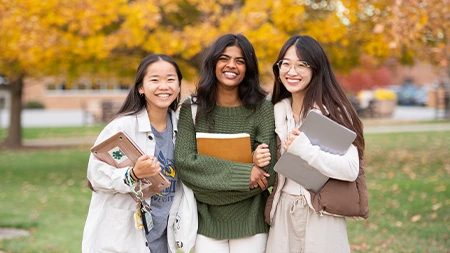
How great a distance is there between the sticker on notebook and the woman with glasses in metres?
0.86

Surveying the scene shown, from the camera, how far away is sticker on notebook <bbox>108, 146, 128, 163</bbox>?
3.09 m

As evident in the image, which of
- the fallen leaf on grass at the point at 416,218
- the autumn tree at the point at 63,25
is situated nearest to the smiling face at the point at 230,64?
the fallen leaf on grass at the point at 416,218

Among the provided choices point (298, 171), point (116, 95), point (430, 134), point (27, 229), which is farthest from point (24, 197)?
point (116, 95)

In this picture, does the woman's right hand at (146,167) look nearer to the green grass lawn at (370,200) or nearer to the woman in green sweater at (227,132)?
the woman in green sweater at (227,132)

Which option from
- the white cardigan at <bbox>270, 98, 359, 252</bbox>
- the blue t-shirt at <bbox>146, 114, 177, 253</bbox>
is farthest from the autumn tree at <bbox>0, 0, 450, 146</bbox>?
the blue t-shirt at <bbox>146, 114, 177, 253</bbox>

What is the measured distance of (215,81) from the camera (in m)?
3.42

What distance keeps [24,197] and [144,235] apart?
6.69 meters

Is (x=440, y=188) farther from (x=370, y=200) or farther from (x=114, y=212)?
(x=114, y=212)

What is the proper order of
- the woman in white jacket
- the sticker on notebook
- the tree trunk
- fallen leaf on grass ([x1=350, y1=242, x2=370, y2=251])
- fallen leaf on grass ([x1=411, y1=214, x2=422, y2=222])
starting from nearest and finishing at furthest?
1. the sticker on notebook
2. the woman in white jacket
3. fallen leaf on grass ([x1=350, y1=242, x2=370, y2=251])
4. fallen leaf on grass ([x1=411, y1=214, x2=422, y2=222])
5. the tree trunk

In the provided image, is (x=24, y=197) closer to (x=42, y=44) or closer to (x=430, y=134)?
(x=42, y=44)

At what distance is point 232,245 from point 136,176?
71cm

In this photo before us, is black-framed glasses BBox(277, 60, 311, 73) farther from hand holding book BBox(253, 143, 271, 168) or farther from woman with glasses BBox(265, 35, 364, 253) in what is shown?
hand holding book BBox(253, 143, 271, 168)

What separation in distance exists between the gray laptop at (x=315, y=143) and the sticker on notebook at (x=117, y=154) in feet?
2.68

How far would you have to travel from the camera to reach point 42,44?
972 centimetres
